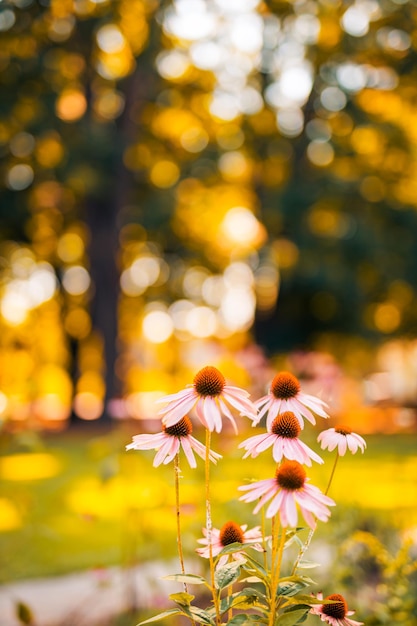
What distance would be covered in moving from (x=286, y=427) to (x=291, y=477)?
12 centimetres

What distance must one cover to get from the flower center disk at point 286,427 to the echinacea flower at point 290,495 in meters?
0.07

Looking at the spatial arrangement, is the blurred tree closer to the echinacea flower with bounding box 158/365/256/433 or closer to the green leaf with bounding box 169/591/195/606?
the echinacea flower with bounding box 158/365/256/433

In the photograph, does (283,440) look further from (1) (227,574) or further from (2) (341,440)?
(1) (227,574)

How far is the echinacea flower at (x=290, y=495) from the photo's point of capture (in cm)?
112

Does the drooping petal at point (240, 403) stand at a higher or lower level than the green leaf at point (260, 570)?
higher

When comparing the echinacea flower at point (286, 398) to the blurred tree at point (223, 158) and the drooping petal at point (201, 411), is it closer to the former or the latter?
the drooping petal at point (201, 411)

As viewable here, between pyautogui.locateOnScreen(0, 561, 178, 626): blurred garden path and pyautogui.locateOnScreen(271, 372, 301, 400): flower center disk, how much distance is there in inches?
75.8

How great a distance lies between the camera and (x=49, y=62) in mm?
10336

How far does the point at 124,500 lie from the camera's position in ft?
22.7

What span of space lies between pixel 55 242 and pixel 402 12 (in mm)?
7737

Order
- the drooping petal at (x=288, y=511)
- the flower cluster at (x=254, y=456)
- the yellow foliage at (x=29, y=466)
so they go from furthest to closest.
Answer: the yellow foliage at (x=29, y=466), the flower cluster at (x=254, y=456), the drooping petal at (x=288, y=511)

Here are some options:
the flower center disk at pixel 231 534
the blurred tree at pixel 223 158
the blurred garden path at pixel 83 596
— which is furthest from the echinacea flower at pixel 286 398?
the blurred tree at pixel 223 158

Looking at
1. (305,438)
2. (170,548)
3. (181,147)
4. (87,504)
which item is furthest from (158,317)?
(305,438)

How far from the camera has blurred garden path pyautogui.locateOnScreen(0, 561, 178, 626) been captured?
A: 336cm
